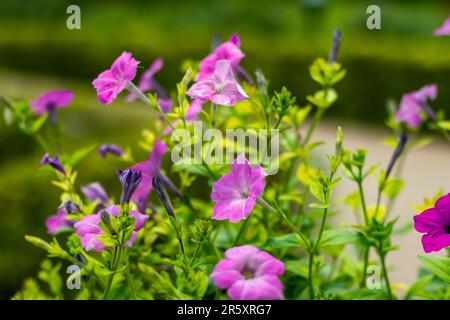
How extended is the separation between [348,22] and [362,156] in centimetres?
968

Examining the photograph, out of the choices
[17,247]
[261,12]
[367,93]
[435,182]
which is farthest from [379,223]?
[261,12]

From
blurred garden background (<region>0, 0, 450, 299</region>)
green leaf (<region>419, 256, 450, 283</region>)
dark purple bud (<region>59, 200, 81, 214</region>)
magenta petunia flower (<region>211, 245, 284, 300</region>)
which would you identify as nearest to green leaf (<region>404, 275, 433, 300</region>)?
green leaf (<region>419, 256, 450, 283</region>)

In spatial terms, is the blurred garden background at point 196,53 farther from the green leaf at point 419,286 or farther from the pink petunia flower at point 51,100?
the green leaf at point 419,286

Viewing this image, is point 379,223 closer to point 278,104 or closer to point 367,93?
point 278,104

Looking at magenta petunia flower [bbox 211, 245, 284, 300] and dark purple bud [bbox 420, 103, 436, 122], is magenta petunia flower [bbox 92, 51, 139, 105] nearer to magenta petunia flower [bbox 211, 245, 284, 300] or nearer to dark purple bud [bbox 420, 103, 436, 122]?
magenta petunia flower [bbox 211, 245, 284, 300]

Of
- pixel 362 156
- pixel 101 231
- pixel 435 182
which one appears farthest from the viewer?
pixel 435 182

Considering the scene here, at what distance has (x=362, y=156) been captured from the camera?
145 cm

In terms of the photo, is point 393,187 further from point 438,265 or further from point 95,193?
point 95,193

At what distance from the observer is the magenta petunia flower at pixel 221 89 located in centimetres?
128

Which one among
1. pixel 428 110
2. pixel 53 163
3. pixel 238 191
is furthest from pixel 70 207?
pixel 428 110

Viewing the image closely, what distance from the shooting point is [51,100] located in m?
1.84

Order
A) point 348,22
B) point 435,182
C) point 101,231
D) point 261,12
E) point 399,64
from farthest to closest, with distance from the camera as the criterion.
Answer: point 261,12
point 348,22
point 399,64
point 435,182
point 101,231

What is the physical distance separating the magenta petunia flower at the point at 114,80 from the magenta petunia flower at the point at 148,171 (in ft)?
0.56

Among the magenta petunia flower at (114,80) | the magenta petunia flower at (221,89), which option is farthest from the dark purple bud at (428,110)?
the magenta petunia flower at (114,80)
